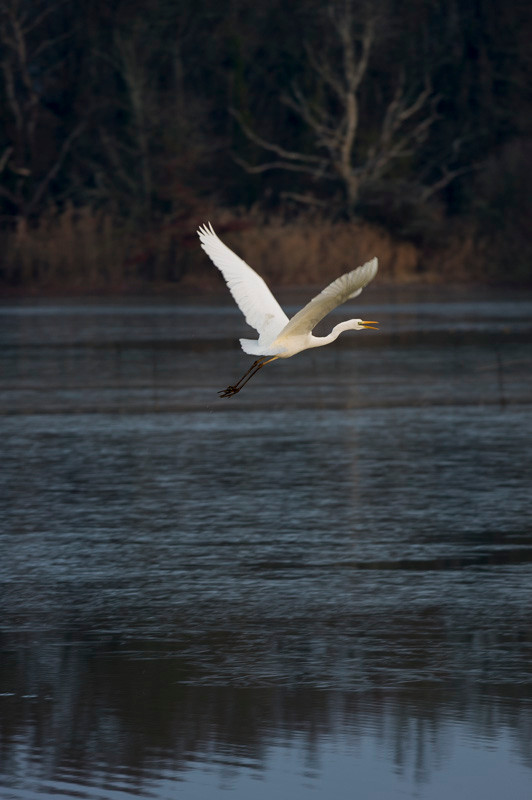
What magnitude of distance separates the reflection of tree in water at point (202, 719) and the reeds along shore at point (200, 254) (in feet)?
131

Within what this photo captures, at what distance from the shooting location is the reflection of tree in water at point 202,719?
662 cm

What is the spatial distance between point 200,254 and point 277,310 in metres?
40.1

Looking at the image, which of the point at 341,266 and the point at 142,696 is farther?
the point at 341,266

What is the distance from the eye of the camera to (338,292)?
30.4 feet

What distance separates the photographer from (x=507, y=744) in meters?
6.72

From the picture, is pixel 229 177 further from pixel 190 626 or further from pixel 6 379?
pixel 190 626

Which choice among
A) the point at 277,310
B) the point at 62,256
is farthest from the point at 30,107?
the point at 277,310

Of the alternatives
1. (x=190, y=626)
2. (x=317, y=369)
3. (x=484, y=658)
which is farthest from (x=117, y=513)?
(x=317, y=369)

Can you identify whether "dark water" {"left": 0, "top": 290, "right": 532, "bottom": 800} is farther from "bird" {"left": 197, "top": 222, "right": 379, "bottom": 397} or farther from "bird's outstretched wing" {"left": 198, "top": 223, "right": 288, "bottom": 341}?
"bird's outstretched wing" {"left": 198, "top": 223, "right": 288, "bottom": 341}

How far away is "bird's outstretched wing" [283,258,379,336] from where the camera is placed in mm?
9055

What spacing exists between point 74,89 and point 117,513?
4748cm

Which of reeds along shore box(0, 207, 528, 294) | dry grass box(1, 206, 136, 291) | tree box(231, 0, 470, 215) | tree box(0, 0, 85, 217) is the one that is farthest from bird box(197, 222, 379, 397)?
tree box(0, 0, 85, 217)

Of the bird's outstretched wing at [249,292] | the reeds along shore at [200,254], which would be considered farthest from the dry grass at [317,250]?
the bird's outstretched wing at [249,292]

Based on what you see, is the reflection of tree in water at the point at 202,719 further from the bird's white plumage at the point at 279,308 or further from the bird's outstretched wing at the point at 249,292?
the bird's outstretched wing at the point at 249,292
